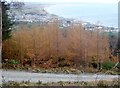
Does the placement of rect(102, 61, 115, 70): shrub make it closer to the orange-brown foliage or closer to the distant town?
the orange-brown foliage

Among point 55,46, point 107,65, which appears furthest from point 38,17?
point 107,65

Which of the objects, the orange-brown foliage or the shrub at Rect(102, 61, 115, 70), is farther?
the orange-brown foliage

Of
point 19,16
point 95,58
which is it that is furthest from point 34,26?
point 95,58

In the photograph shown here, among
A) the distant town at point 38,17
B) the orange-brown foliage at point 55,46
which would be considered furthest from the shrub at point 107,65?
the distant town at point 38,17

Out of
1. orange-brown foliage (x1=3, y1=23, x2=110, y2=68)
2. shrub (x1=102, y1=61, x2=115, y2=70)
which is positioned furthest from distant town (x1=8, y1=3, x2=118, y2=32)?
shrub (x1=102, y1=61, x2=115, y2=70)

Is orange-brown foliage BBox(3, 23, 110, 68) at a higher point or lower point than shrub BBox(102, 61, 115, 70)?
higher

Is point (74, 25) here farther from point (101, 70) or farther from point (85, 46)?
point (101, 70)

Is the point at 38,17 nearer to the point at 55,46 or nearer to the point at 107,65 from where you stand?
the point at 55,46

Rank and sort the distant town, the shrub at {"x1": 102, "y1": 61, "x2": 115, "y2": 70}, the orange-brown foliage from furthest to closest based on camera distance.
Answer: the orange-brown foliage → the shrub at {"x1": 102, "y1": 61, "x2": 115, "y2": 70} → the distant town
